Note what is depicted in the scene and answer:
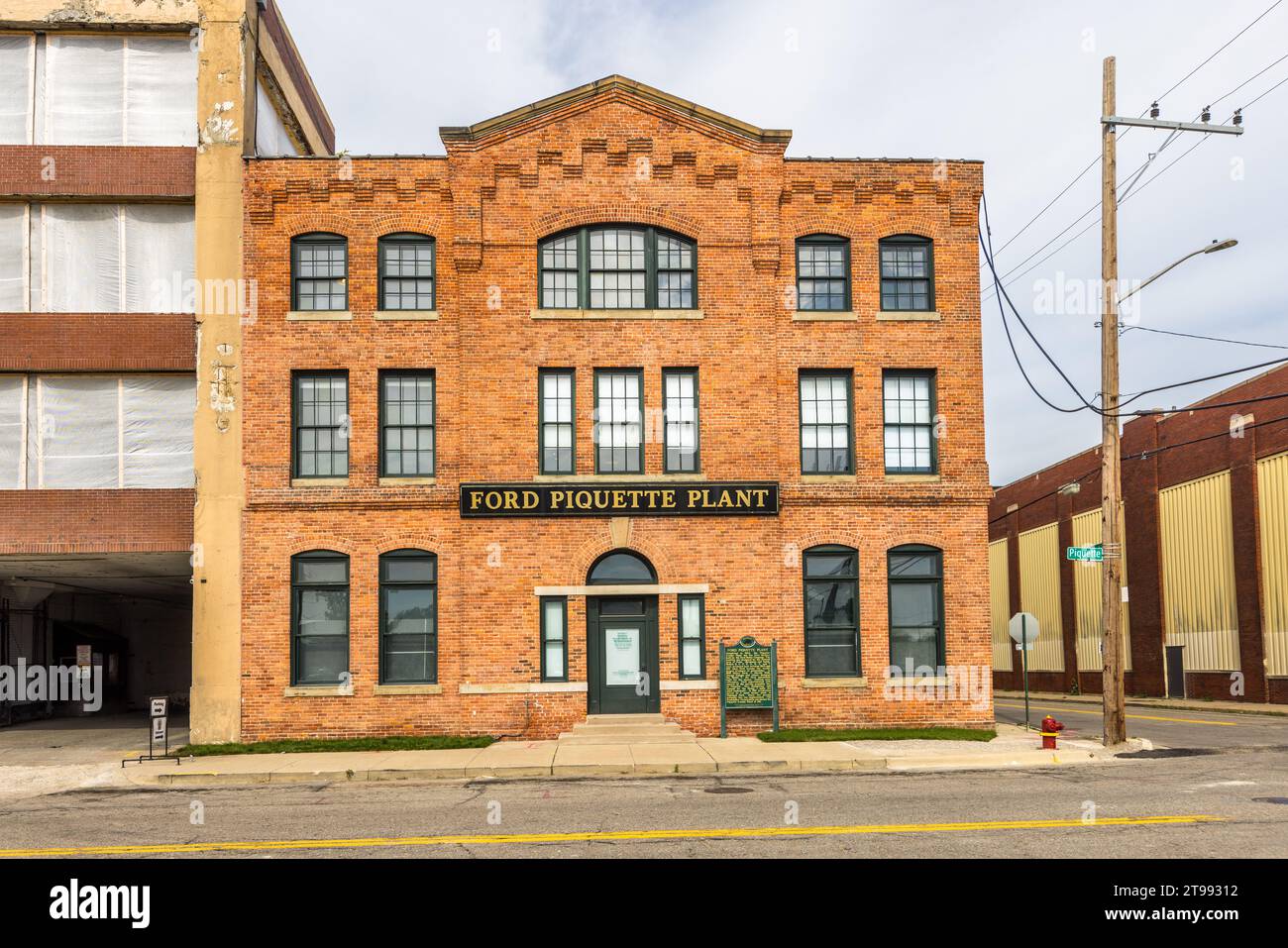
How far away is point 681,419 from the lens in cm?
2266

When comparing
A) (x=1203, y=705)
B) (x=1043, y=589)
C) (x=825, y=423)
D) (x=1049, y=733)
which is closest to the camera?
(x=1049, y=733)

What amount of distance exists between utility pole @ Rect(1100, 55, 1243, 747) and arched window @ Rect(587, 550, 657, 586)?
27.9ft

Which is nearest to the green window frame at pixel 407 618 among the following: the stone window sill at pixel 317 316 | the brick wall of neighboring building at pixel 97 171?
the stone window sill at pixel 317 316

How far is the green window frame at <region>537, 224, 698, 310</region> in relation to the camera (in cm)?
2275

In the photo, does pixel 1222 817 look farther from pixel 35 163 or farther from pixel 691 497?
pixel 35 163

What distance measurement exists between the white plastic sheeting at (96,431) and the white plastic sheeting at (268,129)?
5646mm

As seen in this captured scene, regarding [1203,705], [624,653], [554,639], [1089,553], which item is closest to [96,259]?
[554,639]

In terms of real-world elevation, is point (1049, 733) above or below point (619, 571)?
below

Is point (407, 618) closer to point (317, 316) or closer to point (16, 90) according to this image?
point (317, 316)

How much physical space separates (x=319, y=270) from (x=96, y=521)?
655 cm

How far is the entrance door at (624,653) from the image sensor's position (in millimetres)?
22062

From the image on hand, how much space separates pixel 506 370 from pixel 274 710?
25.8 feet

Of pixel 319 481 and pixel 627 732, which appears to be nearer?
pixel 627 732

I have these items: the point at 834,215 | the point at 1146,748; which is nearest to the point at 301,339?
the point at 834,215
